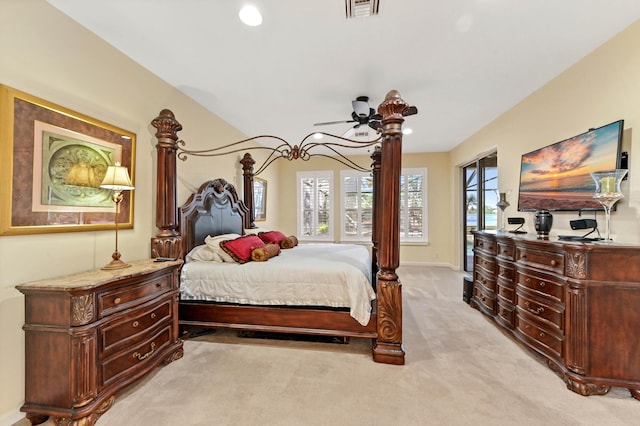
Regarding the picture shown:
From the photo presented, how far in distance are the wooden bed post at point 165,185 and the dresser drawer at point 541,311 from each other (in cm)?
340

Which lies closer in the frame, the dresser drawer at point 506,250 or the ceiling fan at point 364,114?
the dresser drawer at point 506,250

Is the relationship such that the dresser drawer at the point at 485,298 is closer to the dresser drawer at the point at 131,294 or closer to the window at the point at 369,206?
the window at the point at 369,206

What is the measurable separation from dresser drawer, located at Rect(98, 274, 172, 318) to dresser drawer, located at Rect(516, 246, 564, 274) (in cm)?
316

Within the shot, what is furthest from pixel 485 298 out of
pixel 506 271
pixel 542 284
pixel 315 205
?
pixel 315 205

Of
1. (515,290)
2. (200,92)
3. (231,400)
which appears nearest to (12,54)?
(200,92)

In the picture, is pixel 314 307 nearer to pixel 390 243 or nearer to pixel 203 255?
pixel 390 243

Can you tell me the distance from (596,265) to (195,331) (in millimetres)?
3581

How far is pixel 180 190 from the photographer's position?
10.5 feet

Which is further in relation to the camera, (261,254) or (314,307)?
(261,254)

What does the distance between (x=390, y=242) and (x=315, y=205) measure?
462 cm

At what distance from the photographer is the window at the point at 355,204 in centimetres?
668

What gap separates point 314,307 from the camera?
99.7 inches

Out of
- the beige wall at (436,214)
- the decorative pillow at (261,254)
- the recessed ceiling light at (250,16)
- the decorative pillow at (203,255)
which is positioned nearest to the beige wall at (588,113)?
the beige wall at (436,214)

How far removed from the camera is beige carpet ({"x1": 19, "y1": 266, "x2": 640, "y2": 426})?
5.53 ft
